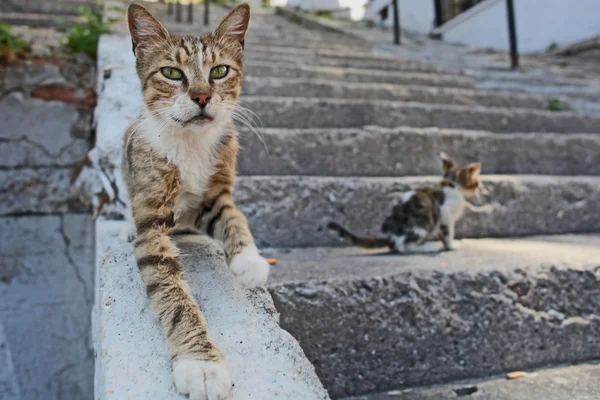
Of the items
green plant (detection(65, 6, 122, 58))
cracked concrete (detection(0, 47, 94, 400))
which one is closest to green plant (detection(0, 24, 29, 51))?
cracked concrete (detection(0, 47, 94, 400))

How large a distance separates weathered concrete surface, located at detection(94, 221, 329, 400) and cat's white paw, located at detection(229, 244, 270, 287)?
2 centimetres

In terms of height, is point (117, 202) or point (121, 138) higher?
point (121, 138)

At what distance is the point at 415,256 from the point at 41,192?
7.10 feet

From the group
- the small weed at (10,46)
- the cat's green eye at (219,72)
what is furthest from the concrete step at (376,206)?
the small weed at (10,46)

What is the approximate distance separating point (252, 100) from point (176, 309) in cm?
187

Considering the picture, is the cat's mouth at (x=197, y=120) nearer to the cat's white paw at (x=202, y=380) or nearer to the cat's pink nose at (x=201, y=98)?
the cat's pink nose at (x=201, y=98)

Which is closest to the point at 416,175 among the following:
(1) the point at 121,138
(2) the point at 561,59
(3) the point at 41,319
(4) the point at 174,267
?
(1) the point at 121,138

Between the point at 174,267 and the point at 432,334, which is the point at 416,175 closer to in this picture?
the point at 432,334

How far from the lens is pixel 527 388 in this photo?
147cm

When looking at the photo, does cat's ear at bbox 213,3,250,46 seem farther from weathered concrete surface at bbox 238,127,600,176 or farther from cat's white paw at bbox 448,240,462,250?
cat's white paw at bbox 448,240,462,250

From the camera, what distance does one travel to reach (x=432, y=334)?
5.22ft

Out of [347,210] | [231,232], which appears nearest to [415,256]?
[347,210]

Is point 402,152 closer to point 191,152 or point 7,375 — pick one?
point 191,152

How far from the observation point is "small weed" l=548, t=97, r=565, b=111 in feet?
12.7
